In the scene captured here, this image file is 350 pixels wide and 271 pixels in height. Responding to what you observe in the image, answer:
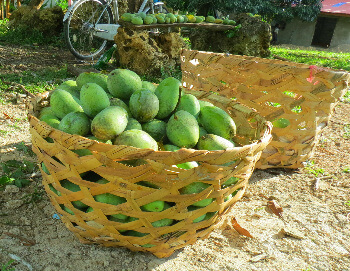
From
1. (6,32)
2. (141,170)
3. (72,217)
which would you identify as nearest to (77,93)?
(72,217)

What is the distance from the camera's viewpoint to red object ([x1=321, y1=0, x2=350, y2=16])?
15133mm

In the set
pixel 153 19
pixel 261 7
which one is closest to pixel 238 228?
pixel 153 19

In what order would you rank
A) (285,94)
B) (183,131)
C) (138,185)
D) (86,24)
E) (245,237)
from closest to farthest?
(138,185), (183,131), (245,237), (285,94), (86,24)

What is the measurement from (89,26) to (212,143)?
561 centimetres

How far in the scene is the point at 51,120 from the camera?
171 cm

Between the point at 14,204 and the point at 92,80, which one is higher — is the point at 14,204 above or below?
below

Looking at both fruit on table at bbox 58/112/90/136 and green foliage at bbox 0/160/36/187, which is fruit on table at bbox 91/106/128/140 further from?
green foliage at bbox 0/160/36/187

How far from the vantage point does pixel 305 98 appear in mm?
2537

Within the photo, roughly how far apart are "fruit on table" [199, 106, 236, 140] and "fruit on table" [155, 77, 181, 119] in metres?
0.19

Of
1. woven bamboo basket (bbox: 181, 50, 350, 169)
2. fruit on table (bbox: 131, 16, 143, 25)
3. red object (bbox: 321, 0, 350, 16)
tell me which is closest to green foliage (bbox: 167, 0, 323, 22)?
red object (bbox: 321, 0, 350, 16)

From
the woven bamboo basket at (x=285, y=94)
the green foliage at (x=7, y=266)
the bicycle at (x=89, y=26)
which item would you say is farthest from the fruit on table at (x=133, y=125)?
the bicycle at (x=89, y=26)

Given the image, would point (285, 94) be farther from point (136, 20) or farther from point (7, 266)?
point (136, 20)

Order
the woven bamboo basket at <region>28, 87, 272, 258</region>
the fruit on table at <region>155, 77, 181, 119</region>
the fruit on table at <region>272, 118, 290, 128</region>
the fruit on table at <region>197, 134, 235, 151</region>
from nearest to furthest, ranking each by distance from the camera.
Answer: the woven bamboo basket at <region>28, 87, 272, 258</region>, the fruit on table at <region>197, 134, 235, 151</region>, the fruit on table at <region>155, 77, 181, 119</region>, the fruit on table at <region>272, 118, 290, 128</region>

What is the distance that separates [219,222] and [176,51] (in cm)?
509
